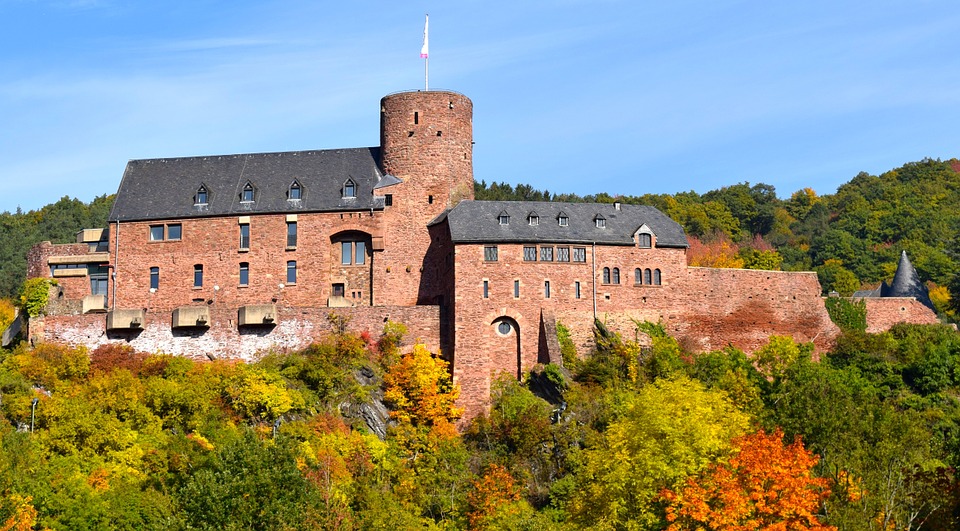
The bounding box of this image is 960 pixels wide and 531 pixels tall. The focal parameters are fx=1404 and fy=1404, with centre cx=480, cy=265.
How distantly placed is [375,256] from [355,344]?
19.6 feet

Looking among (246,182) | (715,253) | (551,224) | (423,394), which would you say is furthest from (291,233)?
(715,253)

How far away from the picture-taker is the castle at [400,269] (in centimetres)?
6094

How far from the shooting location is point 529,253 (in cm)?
6178

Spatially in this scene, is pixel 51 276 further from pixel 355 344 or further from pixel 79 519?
pixel 79 519

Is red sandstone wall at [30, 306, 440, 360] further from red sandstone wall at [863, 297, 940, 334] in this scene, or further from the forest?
red sandstone wall at [863, 297, 940, 334]

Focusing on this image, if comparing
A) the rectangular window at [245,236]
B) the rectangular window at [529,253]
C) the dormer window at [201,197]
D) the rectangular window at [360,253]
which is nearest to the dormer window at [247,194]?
the rectangular window at [245,236]

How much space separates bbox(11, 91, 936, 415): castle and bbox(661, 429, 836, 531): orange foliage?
1743 cm

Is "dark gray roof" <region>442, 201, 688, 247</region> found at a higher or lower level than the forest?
higher

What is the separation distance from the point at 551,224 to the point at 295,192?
12.4 meters

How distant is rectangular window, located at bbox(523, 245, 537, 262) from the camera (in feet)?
202

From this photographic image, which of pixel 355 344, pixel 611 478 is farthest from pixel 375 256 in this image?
pixel 611 478

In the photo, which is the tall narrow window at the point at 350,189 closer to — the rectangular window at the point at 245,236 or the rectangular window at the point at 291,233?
the rectangular window at the point at 291,233

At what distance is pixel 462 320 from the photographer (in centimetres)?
6062

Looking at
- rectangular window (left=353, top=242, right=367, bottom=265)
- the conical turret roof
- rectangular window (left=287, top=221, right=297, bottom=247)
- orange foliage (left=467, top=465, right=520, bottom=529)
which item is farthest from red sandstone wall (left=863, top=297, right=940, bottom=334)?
rectangular window (left=287, top=221, right=297, bottom=247)
